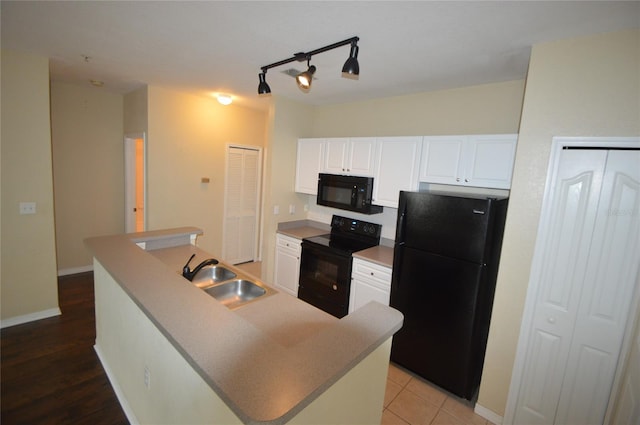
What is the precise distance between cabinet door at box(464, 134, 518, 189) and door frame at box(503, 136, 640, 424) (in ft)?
1.55

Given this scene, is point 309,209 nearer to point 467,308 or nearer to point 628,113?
point 467,308

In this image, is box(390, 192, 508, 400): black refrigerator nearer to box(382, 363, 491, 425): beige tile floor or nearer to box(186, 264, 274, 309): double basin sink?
box(382, 363, 491, 425): beige tile floor

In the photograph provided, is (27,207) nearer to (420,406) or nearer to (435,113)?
(420,406)

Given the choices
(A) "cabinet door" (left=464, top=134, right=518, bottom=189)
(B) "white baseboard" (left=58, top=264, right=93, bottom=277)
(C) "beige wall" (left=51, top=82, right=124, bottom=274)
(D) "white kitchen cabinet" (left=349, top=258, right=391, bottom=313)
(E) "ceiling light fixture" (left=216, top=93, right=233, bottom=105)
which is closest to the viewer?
(A) "cabinet door" (left=464, top=134, right=518, bottom=189)

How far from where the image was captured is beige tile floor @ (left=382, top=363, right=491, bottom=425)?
6.98ft

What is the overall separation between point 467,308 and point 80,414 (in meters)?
2.81

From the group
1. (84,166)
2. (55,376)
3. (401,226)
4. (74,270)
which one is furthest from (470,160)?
(74,270)

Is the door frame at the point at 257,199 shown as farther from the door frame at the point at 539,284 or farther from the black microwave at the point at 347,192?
the door frame at the point at 539,284

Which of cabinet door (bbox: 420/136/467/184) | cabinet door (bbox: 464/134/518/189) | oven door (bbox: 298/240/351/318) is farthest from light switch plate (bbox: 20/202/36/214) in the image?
cabinet door (bbox: 464/134/518/189)

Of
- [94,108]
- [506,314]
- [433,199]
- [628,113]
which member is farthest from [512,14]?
[94,108]

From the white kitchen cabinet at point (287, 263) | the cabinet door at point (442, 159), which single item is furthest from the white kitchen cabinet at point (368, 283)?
the cabinet door at point (442, 159)

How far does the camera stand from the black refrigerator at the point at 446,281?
2168 millimetres

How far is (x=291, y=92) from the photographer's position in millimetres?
3434

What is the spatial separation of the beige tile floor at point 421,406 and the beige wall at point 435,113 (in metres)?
2.34
